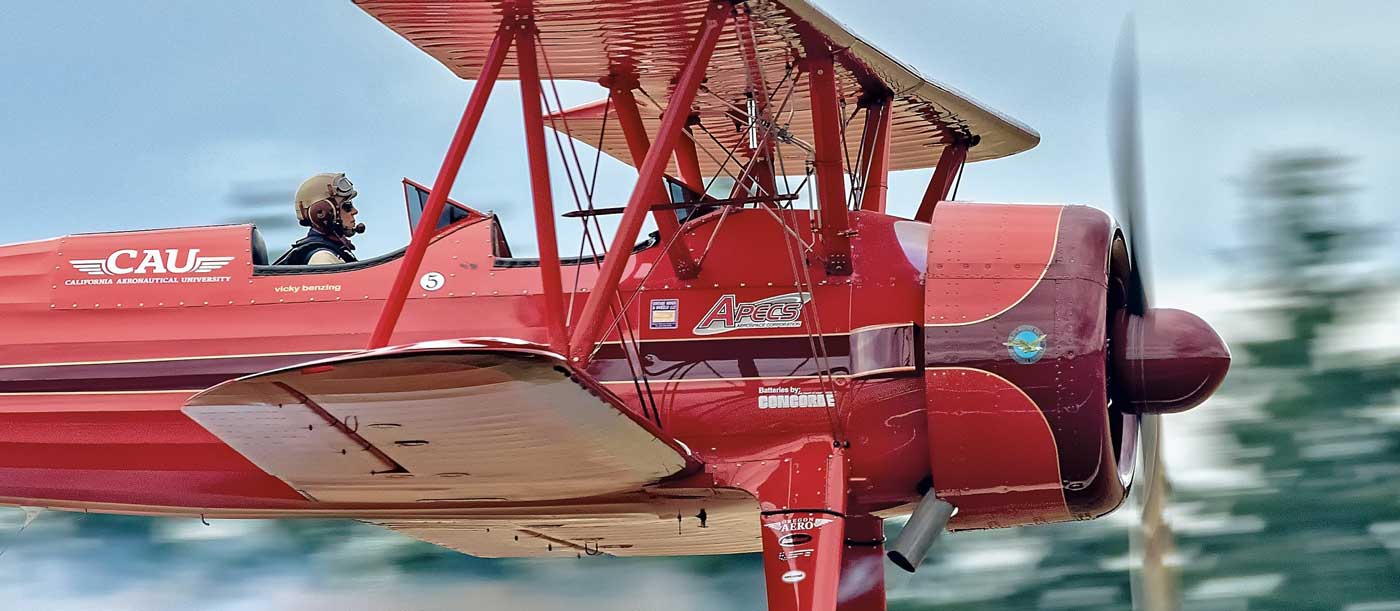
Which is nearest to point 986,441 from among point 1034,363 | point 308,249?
point 1034,363

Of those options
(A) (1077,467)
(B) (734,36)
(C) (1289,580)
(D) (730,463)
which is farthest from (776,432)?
(C) (1289,580)

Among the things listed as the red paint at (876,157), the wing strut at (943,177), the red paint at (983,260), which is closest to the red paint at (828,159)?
the red paint at (983,260)

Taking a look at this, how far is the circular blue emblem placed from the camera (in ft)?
21.0

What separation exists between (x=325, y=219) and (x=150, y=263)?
0.95 metres

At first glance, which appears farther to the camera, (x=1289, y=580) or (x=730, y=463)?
(x=1289, y=580)

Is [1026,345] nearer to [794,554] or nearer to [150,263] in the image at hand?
[794,554]

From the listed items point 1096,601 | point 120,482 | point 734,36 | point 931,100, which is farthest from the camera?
point 1096,601

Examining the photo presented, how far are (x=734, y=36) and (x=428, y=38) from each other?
4.73ft

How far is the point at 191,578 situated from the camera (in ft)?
46.0

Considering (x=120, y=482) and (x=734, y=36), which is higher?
(x=734, y=36)

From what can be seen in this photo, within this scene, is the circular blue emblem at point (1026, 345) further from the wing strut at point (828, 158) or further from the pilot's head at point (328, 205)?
the pilot's head at point (328, 205)

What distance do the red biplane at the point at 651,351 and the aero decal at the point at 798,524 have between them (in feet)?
0.04

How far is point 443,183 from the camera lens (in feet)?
22.0

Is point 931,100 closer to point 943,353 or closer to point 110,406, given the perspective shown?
point 943,353
